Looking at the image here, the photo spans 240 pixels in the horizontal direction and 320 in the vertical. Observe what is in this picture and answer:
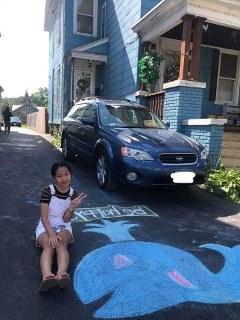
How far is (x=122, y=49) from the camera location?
14016mm

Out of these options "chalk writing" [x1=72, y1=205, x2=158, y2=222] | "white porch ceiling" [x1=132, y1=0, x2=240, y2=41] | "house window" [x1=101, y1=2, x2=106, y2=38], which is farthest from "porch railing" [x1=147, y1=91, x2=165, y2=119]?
"house window" [x1=101, y1=2, x2=106, y2=38]

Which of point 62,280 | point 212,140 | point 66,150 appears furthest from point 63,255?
point 66,150

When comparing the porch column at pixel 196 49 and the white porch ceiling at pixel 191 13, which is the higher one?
the white porch ceiling at pixel 191 13

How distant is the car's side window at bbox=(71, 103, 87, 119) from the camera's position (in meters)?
8.85

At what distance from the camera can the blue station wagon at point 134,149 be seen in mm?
6141

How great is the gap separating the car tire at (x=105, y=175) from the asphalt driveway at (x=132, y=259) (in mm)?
168

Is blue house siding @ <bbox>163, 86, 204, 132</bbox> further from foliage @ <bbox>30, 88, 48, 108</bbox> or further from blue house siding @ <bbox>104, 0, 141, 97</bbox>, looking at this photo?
foliage @ <bbox>30, 88, 48, 108</bbox>

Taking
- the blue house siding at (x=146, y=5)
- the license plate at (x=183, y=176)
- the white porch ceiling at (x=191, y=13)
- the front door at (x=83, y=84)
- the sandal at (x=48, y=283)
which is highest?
the blue house siding at (x=146, y=5)

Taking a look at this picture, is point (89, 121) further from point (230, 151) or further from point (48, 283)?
point (48, 283)

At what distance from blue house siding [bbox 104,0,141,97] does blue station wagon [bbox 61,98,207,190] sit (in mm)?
4772

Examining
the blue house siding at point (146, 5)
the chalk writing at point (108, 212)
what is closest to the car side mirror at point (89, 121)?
the chalk writing at point (108, 212)

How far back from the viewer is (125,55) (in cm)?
1364

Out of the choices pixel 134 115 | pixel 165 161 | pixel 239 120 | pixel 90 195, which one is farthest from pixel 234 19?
pixel 90 195

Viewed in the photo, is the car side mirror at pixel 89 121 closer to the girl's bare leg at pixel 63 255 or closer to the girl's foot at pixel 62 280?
the girl's bare leg at pixel 63 255
